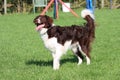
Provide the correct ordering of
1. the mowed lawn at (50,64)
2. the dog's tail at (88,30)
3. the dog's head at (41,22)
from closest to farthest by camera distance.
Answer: the mowed lawn at (50,64) < the dog's head at (41,22) < the dog's tail at (88,30)

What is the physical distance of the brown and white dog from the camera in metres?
7.49

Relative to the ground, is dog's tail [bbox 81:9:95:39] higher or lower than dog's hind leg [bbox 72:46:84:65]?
higher

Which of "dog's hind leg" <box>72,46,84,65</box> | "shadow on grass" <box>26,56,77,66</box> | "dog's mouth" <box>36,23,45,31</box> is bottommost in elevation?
"shadow on grass" <box>26,56,77,66</box>

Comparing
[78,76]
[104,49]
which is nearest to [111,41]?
[104,49]

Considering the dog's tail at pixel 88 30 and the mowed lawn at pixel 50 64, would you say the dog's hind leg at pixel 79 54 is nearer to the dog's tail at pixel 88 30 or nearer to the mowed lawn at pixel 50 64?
the mowed lawn at pixel 50 64

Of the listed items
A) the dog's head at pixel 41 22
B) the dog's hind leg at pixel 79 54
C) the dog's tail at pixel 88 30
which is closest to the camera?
the dog's head at pixel 41 22

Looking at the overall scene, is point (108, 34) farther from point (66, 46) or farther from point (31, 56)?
point (66, 46)

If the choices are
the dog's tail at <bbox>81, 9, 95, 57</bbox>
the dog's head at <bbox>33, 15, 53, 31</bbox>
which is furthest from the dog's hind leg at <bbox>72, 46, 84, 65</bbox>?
the dog's head at <bbox>33, 15, 53, 31</bbox>

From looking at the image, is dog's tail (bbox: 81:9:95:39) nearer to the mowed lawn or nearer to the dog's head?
the mowed lawn

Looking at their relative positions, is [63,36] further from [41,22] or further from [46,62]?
[46,62]

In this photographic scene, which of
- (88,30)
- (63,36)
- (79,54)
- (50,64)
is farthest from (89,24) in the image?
(50,64)

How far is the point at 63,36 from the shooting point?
7707 millimetres

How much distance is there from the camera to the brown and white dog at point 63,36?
7.49 metres

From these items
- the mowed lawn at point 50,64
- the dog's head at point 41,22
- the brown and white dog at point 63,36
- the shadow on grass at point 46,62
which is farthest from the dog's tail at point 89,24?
the dog's head at point 41,22
